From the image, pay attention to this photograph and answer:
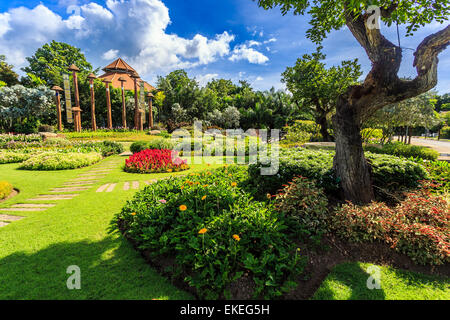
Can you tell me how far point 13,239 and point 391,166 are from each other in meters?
7.22

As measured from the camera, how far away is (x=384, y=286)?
7.72 ft

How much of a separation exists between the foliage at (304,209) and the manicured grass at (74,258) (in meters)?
1.96

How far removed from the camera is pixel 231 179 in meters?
5.00

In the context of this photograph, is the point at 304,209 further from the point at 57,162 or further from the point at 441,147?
the point at 441,147

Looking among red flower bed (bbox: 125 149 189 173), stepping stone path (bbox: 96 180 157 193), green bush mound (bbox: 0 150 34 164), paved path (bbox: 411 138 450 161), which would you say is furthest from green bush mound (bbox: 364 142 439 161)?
green bush mound (bbox: 0 150 34 164)

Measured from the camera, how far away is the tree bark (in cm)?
324

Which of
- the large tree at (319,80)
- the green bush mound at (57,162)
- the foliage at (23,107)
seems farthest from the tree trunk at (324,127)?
the foliage at (23,107)

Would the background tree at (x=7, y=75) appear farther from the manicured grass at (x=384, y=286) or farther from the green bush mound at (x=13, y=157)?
the manicured grass at (x=384, y=286)

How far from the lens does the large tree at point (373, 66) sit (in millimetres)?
3219

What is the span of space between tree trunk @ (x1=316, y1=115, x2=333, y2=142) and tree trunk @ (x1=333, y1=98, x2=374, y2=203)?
48.7 ft

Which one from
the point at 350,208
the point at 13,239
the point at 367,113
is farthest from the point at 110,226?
the point at 367,113

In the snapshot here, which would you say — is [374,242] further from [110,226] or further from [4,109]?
[4,109]

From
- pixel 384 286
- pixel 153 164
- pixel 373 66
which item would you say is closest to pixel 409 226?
pixel 384 286

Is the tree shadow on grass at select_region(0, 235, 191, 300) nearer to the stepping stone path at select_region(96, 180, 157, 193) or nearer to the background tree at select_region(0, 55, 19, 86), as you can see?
the stepping stone path at select_region(96, 180, 157, 193)
